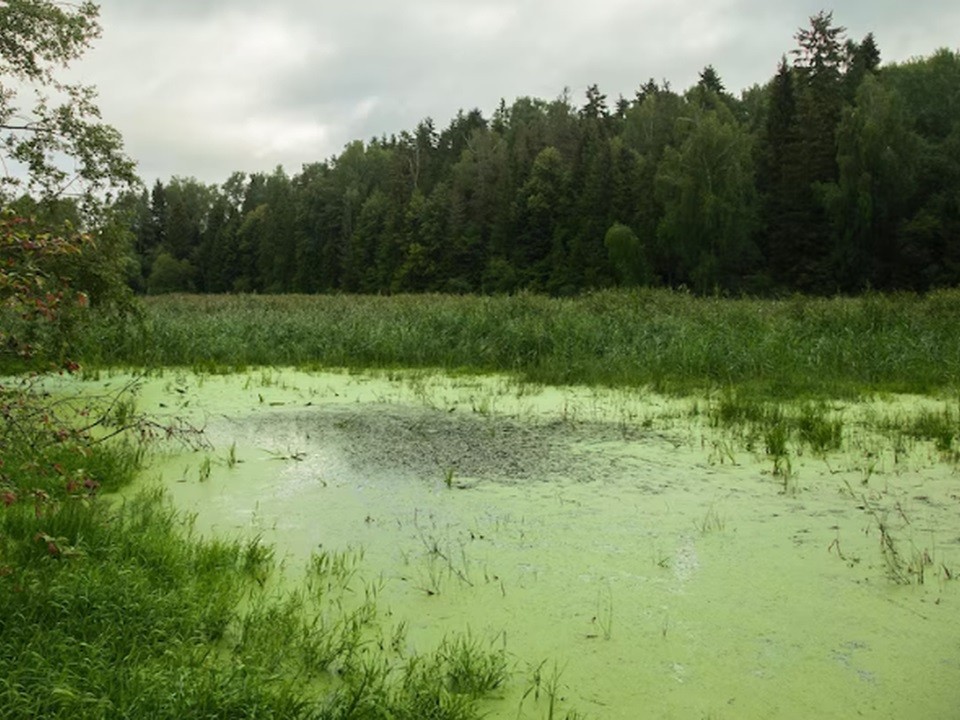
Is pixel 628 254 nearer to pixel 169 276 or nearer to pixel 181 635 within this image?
pixel 181 635

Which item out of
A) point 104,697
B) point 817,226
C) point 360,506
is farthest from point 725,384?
point 817,226

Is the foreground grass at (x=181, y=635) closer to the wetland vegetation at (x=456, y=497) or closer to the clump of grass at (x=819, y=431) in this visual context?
the wetland vegetation at (x=456, y=497)

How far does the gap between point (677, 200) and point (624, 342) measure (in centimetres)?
2741

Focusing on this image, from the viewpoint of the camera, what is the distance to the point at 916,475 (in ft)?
15.4

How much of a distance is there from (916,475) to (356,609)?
366cm

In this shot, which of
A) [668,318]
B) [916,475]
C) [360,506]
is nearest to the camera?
[360,506]

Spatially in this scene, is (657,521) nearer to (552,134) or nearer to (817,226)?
(817,226)

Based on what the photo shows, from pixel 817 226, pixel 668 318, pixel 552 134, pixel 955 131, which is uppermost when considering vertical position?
pixel 552 134

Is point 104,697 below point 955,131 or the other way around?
below

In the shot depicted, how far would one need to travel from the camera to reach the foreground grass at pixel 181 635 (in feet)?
7.11

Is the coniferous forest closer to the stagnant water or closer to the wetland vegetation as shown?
the wetland vegetation

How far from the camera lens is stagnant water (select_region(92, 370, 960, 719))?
95.7 inches

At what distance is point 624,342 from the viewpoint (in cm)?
1018

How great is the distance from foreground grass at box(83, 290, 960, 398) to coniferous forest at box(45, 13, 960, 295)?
20.5 metres
